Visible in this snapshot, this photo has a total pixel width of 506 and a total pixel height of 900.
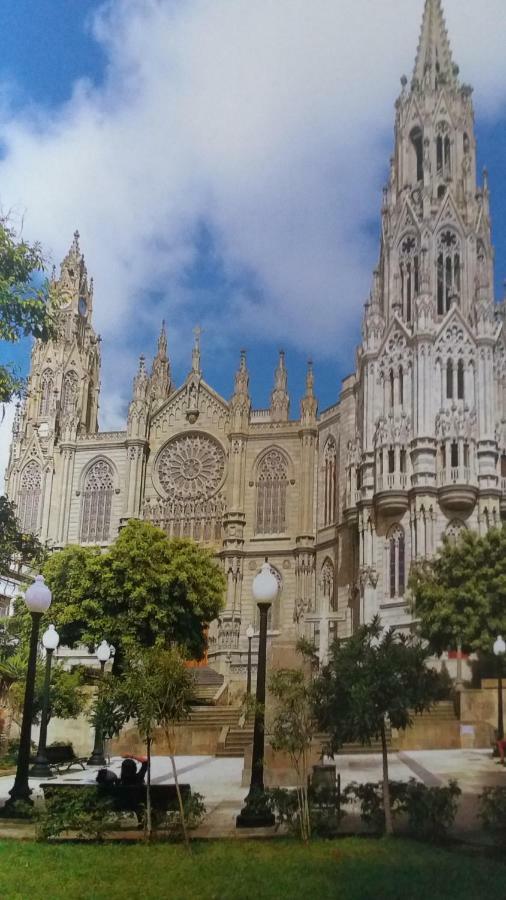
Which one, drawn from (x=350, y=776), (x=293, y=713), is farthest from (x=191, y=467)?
(x=293, y=713)

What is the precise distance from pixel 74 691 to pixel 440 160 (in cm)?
3362

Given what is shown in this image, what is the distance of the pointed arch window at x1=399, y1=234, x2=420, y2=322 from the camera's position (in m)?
45.4

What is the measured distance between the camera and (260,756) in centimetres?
1354

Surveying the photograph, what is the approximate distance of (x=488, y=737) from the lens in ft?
→ 88.5

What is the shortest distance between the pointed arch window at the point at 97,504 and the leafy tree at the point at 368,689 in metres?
41.7

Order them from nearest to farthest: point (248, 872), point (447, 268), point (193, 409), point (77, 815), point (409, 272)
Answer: point (248, 872), point (77, 815), point (447, 268), point (409, 272), point (193, 409)

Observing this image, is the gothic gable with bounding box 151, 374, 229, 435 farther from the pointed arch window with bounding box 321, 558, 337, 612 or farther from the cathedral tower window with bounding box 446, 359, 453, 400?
the cathedral tower window with bounding box 446, 359, 453, 400

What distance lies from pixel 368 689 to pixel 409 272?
119ft

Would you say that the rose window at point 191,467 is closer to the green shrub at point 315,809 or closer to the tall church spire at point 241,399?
the tall church spire at point 241,399

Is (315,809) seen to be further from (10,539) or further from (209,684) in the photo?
(209,684)

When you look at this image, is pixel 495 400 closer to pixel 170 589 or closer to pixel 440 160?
pixel 440 160

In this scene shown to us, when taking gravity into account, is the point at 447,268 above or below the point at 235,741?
above

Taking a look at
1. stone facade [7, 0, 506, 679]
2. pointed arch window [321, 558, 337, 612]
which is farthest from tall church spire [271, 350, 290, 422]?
pointed arch window [321, 558, 337, 612]

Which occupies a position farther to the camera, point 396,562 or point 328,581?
point 328,581
